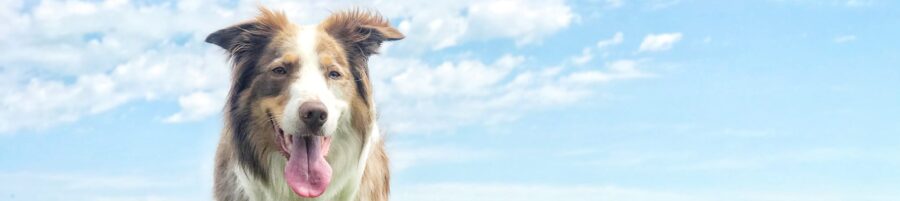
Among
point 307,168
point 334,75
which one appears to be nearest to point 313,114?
point 334,75

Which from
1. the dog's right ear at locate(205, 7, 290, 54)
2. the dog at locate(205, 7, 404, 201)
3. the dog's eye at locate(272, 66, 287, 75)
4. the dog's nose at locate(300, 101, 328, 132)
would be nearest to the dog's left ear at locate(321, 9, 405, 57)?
the dog at locate(205, 7, 404, 201)

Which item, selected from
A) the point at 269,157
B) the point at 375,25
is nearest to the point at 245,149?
the point at 269,157

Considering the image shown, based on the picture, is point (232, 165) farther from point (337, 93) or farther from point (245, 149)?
point (337, 93)

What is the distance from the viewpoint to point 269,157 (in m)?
8.21

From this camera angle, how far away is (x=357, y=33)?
862 cm

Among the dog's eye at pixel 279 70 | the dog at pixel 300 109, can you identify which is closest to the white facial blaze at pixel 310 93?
the dog at pixel 300 109

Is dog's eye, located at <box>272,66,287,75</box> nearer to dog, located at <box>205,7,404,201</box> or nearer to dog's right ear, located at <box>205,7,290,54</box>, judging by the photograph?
dog, located at <box>205,7,404,201</box>

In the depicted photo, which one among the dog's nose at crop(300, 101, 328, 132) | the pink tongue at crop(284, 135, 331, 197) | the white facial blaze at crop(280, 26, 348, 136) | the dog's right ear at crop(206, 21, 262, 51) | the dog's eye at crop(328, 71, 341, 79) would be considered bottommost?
the pink tongue at crop(284, 135, 331, 197)

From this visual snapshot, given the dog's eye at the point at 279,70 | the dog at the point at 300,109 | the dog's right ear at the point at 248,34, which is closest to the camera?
the dog at the point at 300,109

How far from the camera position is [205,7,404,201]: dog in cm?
772

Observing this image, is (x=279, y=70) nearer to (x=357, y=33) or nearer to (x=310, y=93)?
(x=310, y=93)

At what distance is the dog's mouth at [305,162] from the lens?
25.9 ft

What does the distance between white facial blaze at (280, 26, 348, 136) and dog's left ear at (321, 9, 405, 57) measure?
0.54 m

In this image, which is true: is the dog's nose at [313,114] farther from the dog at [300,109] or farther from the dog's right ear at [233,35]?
the dog's right ear at [233,35]
